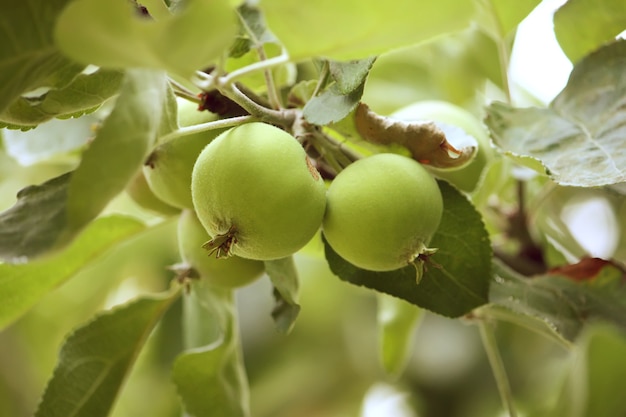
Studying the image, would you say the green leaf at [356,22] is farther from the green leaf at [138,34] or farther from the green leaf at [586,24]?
the green leaf at [586,24]

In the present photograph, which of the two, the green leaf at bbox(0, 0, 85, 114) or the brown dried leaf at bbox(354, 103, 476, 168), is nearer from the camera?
the green leaf at bbox(0, 0, 85, 114)

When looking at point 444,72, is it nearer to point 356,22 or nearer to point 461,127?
point 461,127

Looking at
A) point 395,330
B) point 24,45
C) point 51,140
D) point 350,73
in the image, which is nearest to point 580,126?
point 350,73

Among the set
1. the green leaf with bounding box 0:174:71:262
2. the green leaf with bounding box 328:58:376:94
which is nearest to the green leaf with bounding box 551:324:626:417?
the green leaf with bounding box 328:58:376:94

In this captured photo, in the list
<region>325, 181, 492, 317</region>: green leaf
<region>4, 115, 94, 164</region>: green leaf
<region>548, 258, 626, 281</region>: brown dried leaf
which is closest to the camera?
<region>325, 181, 492, 317</region>: green leaf

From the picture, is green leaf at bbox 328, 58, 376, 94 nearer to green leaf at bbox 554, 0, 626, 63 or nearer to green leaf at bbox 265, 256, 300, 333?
green leaf at bbox 265, 256, 300, 333

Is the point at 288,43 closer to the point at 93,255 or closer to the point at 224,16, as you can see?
the point at 224,16
